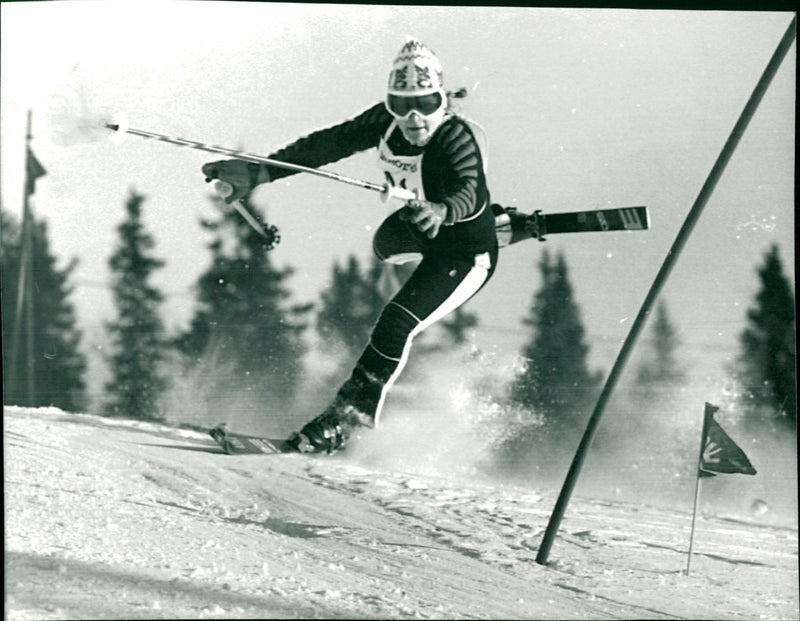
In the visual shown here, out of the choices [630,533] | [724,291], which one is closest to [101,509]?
[630,533]

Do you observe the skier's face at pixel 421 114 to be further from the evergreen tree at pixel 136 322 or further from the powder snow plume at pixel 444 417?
the evergreen tree at pixel 136 322

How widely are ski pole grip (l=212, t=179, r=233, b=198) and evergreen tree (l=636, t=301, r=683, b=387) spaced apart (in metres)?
1.84

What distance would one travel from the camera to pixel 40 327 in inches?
158

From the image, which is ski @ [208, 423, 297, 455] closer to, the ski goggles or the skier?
the skier

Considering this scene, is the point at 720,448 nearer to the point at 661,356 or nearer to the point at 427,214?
the point at 661,356

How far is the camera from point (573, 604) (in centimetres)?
388

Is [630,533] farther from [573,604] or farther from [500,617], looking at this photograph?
[500,617]

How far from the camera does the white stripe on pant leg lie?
161 inches

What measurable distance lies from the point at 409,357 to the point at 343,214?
0.65 meters

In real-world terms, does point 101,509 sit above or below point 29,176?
→ below

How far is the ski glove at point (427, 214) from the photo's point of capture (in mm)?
3865

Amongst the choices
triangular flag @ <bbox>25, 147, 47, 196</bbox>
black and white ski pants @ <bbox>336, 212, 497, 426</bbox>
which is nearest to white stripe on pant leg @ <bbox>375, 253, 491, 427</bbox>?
black and white ski pants @ <bbox>336, 212, 497, 426</bbox>

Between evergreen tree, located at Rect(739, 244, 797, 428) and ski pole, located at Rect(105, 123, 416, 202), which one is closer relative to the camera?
ski pole, located at Rect(105, 123, 416, 202)

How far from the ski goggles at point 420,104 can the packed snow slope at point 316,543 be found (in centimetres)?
143
